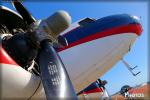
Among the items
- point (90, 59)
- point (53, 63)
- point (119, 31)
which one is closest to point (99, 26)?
point (119, 31)

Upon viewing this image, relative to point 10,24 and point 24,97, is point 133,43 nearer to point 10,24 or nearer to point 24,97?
point 10,24

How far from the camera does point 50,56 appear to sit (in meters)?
6.50

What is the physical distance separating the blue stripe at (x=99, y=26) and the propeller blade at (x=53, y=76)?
9.06ft

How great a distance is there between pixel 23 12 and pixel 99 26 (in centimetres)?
311

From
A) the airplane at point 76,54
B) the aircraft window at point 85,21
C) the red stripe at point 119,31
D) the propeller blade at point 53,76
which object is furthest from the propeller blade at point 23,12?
the aircraft window at point 85,21

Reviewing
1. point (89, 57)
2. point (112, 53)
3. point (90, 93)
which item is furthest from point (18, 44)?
point (90, 93)

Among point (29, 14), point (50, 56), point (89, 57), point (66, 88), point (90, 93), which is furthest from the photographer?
point (90, 93)

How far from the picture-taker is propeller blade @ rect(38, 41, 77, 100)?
5.88 m

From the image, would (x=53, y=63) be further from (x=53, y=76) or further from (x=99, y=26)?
(x=99, y=26)

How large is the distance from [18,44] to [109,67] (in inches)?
145

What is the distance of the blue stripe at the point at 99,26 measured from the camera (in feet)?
31.3

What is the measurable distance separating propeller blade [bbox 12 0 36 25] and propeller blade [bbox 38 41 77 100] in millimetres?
905

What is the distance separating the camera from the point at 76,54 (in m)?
8.84

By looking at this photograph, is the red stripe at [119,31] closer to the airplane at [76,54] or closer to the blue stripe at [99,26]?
the airplane at [76,54]
